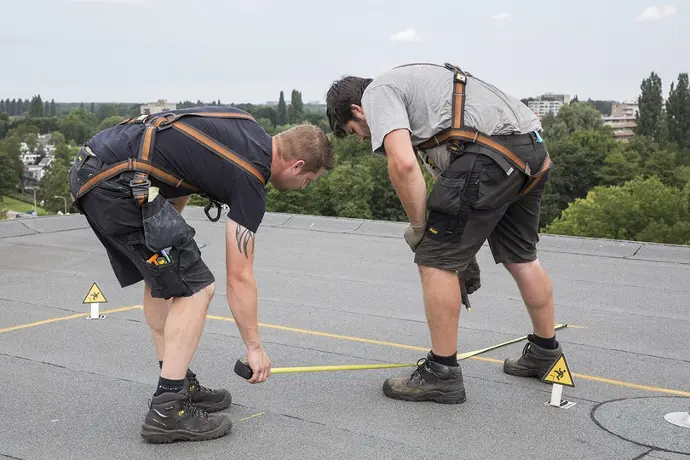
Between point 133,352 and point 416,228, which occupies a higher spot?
point 416,228

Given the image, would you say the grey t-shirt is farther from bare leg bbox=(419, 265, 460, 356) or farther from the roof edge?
the roof edge

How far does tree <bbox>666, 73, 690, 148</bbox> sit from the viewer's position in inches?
3127

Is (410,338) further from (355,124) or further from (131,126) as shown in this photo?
(131,126)

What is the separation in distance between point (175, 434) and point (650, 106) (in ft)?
291

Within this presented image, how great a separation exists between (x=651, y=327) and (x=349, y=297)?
193cm

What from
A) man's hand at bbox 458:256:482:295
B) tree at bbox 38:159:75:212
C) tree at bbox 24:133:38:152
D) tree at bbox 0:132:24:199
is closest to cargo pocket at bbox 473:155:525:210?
man's hand at bbox 458:256:482:295

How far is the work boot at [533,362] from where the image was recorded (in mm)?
3918

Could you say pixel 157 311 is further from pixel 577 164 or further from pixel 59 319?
pixel 577 164

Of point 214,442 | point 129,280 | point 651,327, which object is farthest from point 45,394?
point 651,327

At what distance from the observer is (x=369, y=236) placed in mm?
8820

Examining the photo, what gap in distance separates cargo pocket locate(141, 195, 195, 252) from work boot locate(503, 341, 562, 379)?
175cm

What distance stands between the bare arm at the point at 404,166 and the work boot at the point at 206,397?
43.0 inches

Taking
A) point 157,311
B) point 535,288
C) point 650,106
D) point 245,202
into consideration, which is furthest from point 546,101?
point 245,202

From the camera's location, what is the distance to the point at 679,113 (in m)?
79.9
